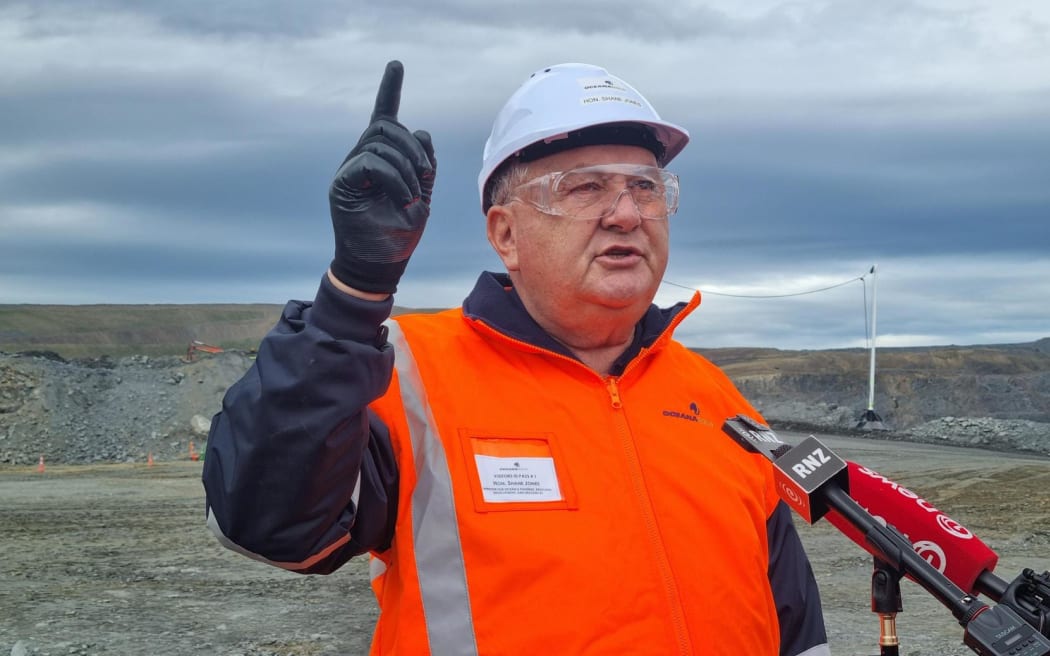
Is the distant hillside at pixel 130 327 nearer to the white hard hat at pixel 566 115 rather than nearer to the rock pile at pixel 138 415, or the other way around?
the rock pile at pixel 138 415

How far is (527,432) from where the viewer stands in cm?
241

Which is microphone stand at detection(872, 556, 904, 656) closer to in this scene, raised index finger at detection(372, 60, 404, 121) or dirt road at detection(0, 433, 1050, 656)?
raised index finger at detection(372, 60, 404, 121)

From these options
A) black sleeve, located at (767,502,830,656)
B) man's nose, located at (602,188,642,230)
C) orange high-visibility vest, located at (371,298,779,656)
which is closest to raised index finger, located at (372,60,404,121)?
orange high-visibility vest, located at (371,298,779,656)

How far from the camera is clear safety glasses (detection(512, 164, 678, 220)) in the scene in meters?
2.64

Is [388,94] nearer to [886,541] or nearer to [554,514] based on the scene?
[554,514]

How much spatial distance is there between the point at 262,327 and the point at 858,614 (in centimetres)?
9735

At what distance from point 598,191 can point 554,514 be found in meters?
0.86

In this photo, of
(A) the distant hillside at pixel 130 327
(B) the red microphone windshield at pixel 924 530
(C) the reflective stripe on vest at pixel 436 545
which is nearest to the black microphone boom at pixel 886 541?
(B) the red microphone windshield at pixel 924 530

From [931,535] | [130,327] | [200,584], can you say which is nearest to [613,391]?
[931,535]

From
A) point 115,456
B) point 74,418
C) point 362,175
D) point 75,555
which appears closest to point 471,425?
point 362,175

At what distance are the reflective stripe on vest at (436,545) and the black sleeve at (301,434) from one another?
17cm

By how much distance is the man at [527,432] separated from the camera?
2031 mm

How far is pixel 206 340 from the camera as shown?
100625mm

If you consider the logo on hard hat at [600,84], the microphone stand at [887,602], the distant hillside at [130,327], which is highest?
the distant hillside at [130,327]
